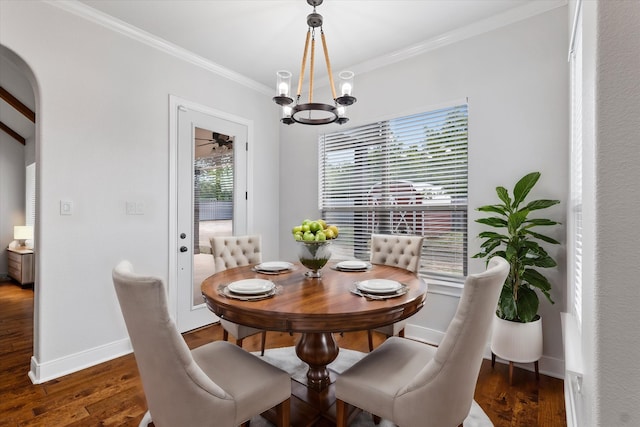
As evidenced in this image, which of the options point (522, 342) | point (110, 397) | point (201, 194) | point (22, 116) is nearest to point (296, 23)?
point (201, 194)

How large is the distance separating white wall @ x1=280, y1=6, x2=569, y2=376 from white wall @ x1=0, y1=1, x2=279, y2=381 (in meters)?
2.21

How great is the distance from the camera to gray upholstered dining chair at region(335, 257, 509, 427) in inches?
43.8

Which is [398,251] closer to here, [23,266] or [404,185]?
[404,185]

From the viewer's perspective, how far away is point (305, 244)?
184cm

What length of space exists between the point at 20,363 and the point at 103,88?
2.29 meters

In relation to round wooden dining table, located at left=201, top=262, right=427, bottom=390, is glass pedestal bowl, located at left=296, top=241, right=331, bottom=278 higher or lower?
higher

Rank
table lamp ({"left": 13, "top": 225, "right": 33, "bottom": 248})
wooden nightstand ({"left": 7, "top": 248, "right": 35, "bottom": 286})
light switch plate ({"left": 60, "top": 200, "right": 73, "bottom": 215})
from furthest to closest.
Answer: table lamp ({"left": 13, "top": 225, "right": 33, "bottom": 248}) → wooden nightstand ({"left": 7, "top": 248, "right": 35, "bottom": 286}) → light switch plate ({"left": 60, "top": 200, "right": 73, "bottom": 215})

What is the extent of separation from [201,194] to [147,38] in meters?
1.49

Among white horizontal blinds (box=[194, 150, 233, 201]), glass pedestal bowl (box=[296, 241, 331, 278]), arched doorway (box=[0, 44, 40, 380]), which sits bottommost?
glass pedestal bowl (box=[296, 241, 331, 278])

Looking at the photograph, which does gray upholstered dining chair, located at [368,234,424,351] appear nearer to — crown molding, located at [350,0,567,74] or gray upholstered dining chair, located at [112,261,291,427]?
gray upholstered dining chair, located at [112,261,291,427]

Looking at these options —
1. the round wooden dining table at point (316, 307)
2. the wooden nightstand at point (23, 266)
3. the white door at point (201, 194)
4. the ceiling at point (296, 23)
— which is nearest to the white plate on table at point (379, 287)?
the round wooden dining table at point (316, 307)

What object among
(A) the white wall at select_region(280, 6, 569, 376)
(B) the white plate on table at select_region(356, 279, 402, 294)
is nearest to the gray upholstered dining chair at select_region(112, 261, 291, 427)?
(B) the white plate on table at select_region(356, 279, 402, 294)

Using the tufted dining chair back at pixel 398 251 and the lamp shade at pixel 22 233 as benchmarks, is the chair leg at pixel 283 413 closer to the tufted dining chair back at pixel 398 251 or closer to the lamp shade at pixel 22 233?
the tufted dining chair back at pixel 398 251
